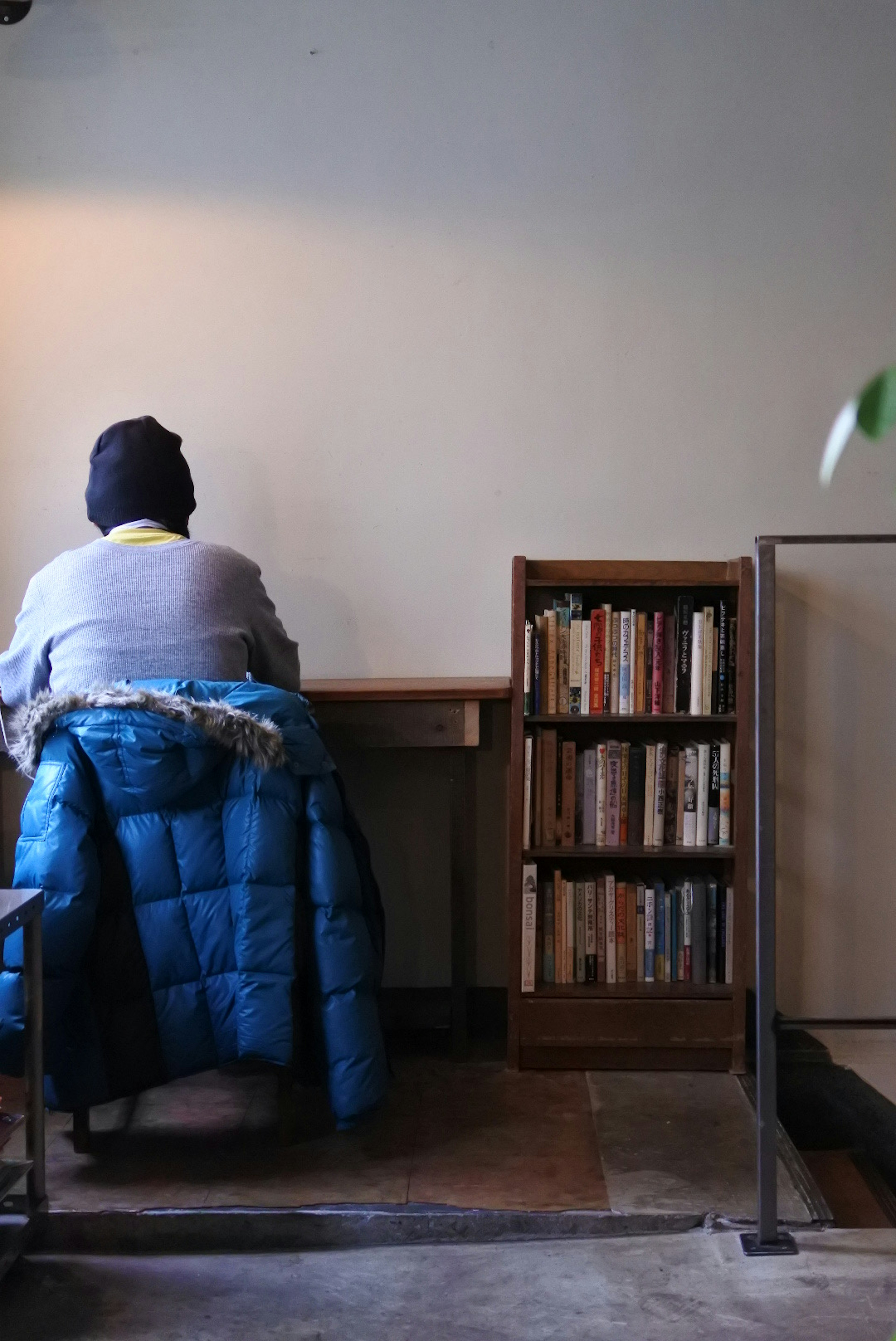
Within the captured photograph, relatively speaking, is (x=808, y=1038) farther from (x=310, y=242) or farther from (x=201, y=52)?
(x=201, y=52)

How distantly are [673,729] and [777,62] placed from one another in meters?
1.72

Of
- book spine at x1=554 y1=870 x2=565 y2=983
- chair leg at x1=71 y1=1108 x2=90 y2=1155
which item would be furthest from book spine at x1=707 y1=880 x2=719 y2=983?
chair leg at x1=71 y1=1108 x2=90 y2=1155

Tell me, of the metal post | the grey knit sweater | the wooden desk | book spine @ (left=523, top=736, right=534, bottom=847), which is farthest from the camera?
book spine @ (left=523, top=736, right=534, bottom=847)

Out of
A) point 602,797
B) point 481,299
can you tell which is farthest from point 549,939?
point 481,299

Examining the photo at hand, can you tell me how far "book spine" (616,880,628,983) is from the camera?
8.92 ft

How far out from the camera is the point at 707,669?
105 inches

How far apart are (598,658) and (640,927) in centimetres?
67

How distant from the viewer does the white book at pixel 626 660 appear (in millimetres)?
2664

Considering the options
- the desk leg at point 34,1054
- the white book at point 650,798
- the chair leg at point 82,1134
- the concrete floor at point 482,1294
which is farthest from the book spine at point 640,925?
the desk leg at point 34,1054

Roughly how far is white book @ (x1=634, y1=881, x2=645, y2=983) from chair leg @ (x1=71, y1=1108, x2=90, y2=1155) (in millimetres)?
1300

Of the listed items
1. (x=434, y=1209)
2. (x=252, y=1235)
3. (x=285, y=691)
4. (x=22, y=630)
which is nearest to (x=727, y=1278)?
(x=434, y=1209)

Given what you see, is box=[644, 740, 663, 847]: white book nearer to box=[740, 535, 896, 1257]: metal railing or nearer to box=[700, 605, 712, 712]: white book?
box=[700, 605, 712, 712]: white book

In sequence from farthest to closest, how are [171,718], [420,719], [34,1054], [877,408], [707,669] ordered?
[707,669] → [420,719] → [171,718] → [34,1054] → [877,408]

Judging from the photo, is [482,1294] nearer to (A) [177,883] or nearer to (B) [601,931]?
(A) [177,883]
